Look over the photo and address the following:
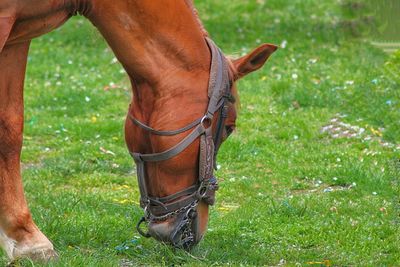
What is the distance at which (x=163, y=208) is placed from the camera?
4906mm

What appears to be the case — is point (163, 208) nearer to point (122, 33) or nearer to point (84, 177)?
point (122, 33)

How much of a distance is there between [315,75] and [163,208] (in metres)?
5.57

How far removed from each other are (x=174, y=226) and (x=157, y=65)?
2.78 feet

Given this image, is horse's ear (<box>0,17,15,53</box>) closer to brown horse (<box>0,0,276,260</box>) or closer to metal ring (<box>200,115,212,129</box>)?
brown horse (<box>0,0,276,260</box>)

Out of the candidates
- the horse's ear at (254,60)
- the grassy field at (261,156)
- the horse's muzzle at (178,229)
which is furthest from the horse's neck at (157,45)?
the horse's muzzle at (178,229)

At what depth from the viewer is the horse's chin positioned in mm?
4949

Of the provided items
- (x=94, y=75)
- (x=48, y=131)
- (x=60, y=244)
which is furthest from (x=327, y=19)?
(x=60, y=244)

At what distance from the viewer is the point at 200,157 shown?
4.84 m

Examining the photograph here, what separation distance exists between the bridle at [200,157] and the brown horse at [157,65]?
13 mm

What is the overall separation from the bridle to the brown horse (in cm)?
1

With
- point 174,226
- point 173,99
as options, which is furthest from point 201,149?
point 174,226

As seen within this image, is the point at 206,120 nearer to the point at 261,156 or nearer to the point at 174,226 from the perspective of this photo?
the point at 174,226

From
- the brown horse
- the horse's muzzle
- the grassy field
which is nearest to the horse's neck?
the brown horse

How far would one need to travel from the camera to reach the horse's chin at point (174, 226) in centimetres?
495
